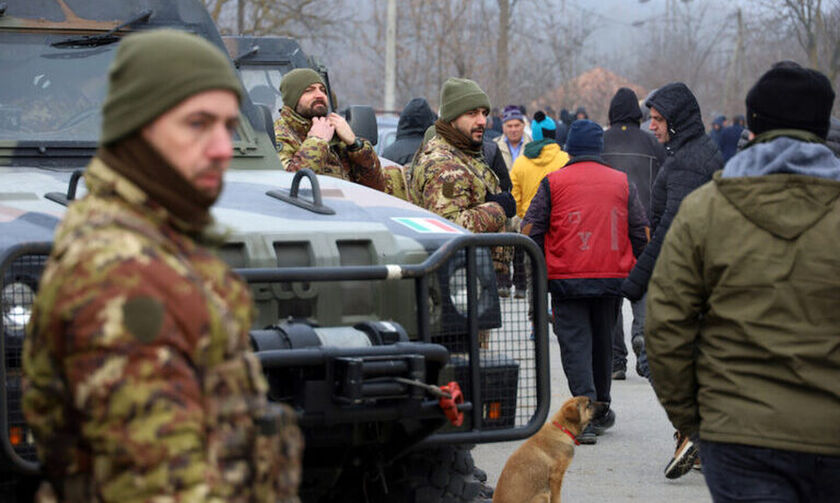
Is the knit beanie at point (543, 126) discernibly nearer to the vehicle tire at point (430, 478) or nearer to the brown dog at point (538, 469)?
the brown dog at point (538, 469)

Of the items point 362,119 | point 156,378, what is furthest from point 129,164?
point 362,119

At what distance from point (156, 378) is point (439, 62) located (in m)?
34.5

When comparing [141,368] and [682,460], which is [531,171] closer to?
[682,460]

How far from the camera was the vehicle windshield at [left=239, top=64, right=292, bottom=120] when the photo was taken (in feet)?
39.2

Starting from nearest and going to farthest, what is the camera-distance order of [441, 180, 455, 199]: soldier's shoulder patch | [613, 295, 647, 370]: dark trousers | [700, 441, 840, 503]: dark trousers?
[700, 441, 840, 503]: dark trousers
[441, 180, 455, 199]: soldier's shoulder patch
[613, 295, 647, 370]: dark trousers

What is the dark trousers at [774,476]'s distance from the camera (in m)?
3.41

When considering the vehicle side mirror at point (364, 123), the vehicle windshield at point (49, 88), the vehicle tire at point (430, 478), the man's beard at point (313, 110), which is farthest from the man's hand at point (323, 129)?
the vehicle tire at point (430, 478)

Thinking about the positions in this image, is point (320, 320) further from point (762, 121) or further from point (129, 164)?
point (129, 164)

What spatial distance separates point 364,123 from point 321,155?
0.97 m

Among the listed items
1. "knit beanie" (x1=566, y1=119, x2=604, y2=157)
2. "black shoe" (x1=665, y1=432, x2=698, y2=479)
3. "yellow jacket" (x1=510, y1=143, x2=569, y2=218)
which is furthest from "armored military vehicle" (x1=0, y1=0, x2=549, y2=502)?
"yellow jacket" (x1=510, y1=143, x2=569, y2=218)

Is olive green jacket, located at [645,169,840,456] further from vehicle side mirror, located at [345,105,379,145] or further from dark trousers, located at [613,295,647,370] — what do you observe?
dark trousers, located at [613,295,647,370]

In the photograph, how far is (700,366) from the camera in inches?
141

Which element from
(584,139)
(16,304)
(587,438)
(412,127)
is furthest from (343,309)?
(412,127)

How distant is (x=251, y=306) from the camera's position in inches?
97.2
